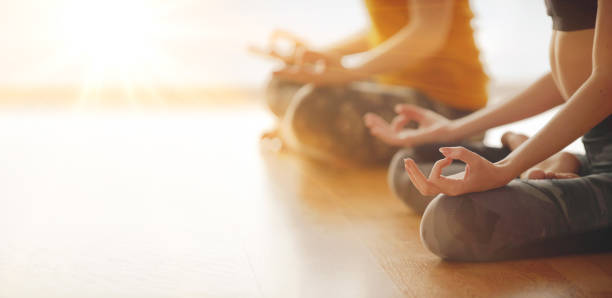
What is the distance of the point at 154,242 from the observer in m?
1.15

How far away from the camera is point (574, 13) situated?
1.01 meters

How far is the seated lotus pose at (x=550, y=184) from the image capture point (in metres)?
0.91

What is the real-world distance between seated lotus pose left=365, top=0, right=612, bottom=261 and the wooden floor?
0.13 feet

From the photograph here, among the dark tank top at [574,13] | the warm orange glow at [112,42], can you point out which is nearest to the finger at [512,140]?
the dark tank top at [574,13]

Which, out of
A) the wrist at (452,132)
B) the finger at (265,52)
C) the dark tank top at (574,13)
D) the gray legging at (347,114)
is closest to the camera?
the dark tank top at (574,13)

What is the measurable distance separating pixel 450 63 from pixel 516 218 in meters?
0.90

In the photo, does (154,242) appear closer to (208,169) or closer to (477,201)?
(477,201)

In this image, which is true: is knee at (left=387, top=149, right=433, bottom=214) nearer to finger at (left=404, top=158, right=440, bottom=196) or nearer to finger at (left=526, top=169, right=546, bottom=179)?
finger at (left=526, top=169, right=546, bottom=179)

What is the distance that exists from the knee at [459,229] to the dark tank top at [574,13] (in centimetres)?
32

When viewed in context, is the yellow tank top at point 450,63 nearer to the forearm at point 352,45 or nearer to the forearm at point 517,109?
the forearm at point 352,45

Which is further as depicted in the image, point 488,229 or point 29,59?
point 29,59

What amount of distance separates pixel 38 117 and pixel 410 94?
6.29ft

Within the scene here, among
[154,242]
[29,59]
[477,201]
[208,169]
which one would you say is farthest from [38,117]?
[477,201]

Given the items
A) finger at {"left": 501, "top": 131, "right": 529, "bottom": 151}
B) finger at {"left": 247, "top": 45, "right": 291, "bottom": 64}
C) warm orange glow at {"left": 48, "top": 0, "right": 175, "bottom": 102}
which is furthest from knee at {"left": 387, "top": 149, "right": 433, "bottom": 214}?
warm orange glow at {"left": 48, "top": 0, "right": 175, "bottom": 102}
